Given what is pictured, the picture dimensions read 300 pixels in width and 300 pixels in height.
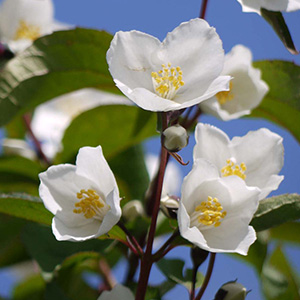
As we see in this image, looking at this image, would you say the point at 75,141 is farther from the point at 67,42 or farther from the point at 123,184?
the point at 67,42

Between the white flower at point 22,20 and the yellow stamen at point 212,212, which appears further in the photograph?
the white flower at point 22,20

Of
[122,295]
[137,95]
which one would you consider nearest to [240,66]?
[137,95]

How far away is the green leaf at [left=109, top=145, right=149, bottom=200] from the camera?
1.18 m

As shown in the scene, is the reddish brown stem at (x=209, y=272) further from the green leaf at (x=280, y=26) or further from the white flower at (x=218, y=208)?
the green leaf at (x=280, y=26)

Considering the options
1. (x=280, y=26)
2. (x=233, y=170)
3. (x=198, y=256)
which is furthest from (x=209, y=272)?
(x=280, y=26)

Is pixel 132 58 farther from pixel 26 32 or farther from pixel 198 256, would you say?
pixel 26 32

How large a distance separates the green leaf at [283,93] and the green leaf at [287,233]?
24cm

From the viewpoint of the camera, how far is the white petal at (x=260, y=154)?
0.81 metres

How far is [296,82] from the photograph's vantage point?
106 cm

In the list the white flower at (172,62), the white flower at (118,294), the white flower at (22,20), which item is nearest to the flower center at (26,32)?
the white flower at (22,20)

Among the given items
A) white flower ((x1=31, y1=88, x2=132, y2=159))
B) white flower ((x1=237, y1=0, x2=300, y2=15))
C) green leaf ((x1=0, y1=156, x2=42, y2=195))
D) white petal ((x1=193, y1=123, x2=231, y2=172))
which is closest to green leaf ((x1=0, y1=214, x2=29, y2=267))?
green leaf ((x1=0, y1=156, x2=42, y2=195))

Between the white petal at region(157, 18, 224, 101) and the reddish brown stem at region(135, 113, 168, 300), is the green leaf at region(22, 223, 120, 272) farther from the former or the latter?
the white petal at region(157, 18, 224, 101)

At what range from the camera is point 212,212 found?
73cm

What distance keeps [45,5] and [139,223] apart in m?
0.59
